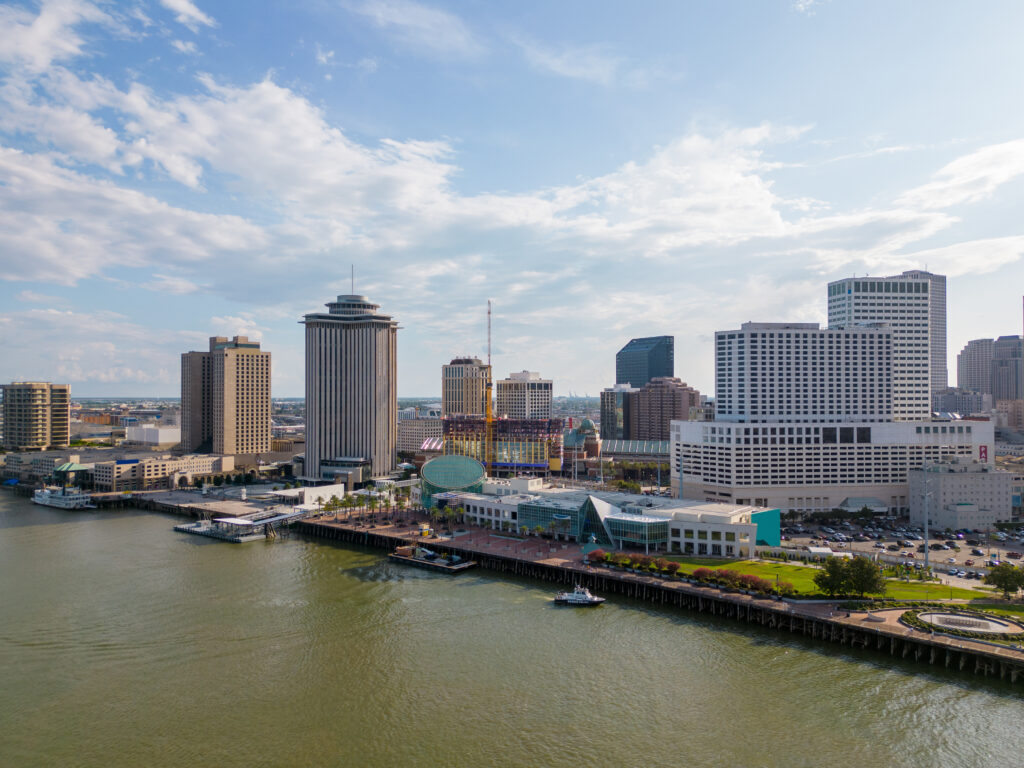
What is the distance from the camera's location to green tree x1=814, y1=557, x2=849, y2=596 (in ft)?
160

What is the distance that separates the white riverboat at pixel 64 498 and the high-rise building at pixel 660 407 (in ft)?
424

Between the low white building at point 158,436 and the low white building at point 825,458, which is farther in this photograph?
the low white building at point 158,436

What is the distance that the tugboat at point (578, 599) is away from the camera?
52.4 metres

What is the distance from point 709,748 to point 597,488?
75.9 meters

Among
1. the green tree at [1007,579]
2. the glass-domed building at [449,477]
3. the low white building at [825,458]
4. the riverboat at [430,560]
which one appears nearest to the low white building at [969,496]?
the low white building at [825,458]

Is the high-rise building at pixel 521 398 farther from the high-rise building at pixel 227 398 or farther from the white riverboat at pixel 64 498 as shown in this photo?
the white riverboat at pixel 64 498

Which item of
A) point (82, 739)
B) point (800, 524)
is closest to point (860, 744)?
point (82, 739)

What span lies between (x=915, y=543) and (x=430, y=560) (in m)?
50.1

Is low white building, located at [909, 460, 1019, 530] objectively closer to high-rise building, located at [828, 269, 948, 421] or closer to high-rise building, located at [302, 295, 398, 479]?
high-rise building, located at [828, 269, 948, 421]

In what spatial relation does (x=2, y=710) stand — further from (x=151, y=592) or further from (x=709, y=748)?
(x=709, y=748)

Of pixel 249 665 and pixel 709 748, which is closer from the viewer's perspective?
pixel 709 748

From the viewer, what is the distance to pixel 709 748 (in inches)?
1207

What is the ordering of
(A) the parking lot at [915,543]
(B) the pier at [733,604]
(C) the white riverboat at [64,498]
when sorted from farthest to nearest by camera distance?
(C) the white riverboat at [64,498] → (A) the parking lot at [915,543] → (B) the pier at [733,604]

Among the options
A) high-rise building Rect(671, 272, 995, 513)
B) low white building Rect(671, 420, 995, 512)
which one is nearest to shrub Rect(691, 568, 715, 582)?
high-rise building Rect(671, 272, 995, 513)
